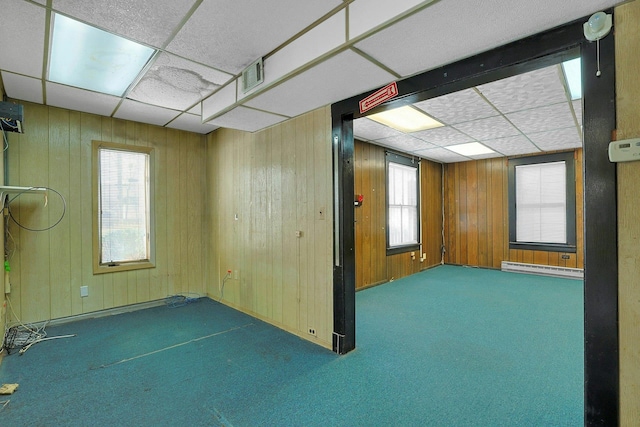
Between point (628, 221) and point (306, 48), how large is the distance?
205 centimetres

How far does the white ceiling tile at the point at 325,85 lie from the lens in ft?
6.73

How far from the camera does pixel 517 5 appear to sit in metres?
1.43

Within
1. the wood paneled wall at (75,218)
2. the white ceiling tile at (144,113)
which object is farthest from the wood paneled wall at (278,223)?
the white ceiling tile at (144,113)

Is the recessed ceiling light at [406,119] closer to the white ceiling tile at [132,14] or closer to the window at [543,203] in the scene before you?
the white ceiling tile at [132,14]

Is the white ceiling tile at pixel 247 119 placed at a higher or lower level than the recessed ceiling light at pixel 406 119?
lower

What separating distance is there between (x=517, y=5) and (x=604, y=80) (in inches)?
21.7

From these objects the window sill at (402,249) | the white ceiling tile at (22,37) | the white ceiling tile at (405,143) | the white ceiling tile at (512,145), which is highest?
the white ceiling tile at (22,37)

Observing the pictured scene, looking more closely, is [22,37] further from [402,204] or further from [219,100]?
[402,204]

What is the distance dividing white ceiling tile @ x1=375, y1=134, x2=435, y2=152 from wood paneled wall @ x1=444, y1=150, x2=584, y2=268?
2.10m

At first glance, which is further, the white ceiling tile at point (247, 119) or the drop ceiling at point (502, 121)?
the white ceiling tile at point (247, 119)

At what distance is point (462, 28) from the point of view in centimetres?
163

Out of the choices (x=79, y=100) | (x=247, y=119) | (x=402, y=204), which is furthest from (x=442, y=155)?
(x=79, y=100)

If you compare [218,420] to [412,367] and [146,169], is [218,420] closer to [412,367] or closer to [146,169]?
[412,367]

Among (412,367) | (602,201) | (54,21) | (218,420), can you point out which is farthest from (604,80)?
(54,21)
